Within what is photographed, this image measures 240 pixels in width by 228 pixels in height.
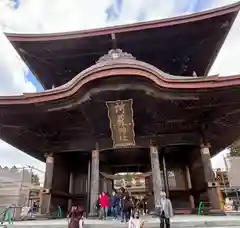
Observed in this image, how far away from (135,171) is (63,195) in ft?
15.1

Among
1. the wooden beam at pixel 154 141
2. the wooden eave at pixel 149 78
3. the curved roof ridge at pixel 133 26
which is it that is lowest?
the wooden beam at pixel 154 141

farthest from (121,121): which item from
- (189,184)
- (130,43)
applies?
(189,184)

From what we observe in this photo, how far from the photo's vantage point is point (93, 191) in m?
9.69

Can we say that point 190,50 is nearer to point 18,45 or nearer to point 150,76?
point 150,76

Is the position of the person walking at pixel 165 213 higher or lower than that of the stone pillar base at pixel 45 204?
lower

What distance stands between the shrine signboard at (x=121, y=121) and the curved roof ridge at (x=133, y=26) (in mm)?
3182

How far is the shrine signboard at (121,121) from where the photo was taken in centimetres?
909

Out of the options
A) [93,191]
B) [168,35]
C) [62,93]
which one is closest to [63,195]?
[93,191]

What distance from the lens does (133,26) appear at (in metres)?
9.92

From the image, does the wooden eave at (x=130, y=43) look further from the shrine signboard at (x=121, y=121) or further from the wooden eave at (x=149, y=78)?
the shrine signboard at (x=121, y=121)

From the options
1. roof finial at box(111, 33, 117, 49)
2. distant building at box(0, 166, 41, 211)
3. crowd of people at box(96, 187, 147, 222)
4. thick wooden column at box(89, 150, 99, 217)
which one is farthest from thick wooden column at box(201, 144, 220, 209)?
distant building at box(0, 166, 41, 211)

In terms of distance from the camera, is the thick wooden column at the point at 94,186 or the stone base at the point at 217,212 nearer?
the stone base at the point at 217,212

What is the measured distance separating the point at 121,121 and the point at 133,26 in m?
3.96

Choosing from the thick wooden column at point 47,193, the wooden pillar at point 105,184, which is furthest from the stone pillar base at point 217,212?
the thick wooden column at point 47,193
